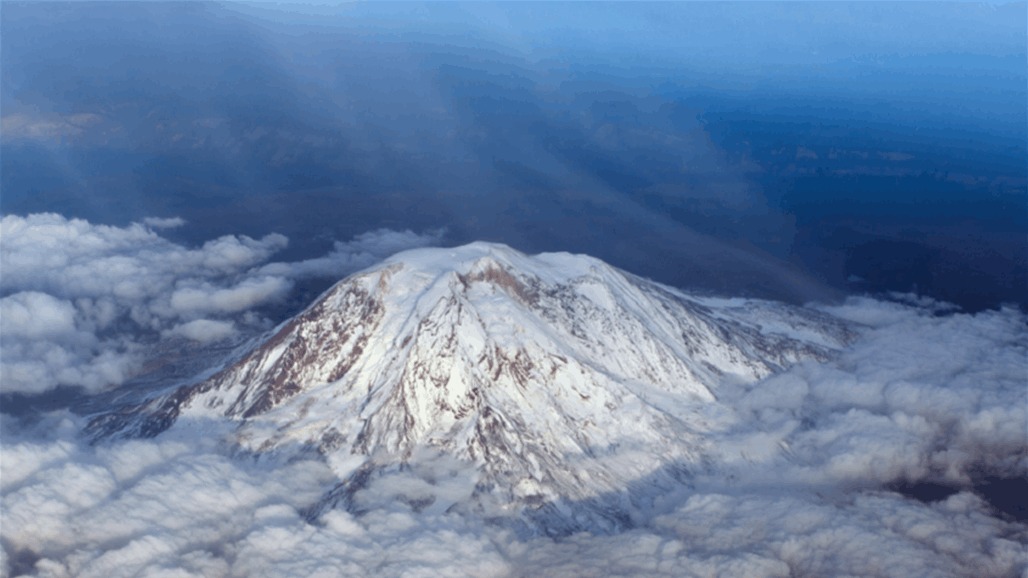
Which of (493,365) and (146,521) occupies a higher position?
(493,365)

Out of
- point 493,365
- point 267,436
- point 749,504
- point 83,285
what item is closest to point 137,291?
point 83,285

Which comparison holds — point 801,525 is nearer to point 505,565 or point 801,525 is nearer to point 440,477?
point 505,565

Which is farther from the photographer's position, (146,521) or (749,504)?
(749,504)

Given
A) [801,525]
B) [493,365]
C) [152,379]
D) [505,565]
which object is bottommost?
[152,379]

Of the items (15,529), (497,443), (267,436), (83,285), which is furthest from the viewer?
(83,285)

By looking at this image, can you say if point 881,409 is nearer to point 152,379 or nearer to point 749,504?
point 749,504

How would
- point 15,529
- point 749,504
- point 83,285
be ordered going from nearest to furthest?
point 15,529 < point 749,504 < point 83,285

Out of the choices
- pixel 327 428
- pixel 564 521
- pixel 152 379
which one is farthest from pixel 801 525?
pixel 152 379
